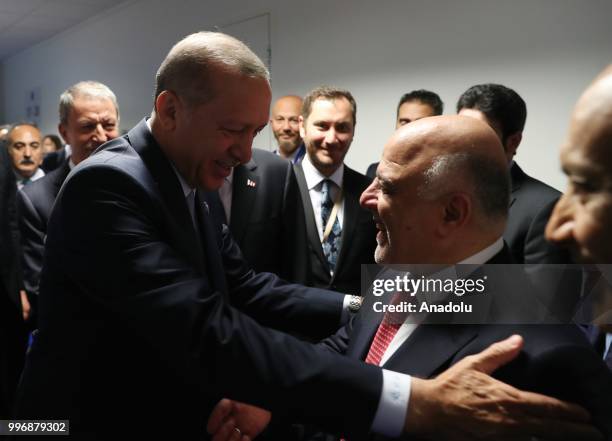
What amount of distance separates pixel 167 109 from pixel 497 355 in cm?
91

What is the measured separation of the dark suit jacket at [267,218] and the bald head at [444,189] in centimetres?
106

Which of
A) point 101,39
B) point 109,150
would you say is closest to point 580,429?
point 109,150

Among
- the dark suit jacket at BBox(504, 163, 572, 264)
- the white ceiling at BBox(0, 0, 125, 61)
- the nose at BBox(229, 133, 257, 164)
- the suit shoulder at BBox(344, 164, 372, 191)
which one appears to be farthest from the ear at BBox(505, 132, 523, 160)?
the white ceiling at BBox(0, 0, 125, 61)

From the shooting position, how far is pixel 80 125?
2.64 meters

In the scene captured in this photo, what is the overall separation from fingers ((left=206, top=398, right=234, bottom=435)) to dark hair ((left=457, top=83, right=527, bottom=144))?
1.58 metres

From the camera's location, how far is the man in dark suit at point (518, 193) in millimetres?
1904

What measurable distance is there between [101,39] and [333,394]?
768 cm

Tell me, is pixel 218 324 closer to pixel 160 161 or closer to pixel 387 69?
pixel 160 161

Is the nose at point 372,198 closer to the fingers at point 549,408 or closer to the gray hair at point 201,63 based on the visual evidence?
the gray hair at point 201,63

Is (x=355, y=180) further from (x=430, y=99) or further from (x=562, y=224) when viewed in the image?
(x=562, y=224)

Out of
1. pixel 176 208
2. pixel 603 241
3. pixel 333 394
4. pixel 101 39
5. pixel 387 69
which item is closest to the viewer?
pixel 603 241

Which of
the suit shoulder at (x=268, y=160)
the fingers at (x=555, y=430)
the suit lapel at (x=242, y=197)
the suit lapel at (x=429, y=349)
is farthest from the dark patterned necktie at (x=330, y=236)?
the fingers at (x=555, y=430)

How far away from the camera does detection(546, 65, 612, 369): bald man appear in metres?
0.69

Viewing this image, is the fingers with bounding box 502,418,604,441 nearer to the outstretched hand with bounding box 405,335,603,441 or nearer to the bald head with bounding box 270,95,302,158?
the outstretched hand with bounding box 405,335,603,441
